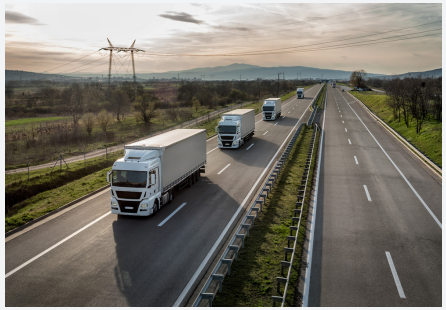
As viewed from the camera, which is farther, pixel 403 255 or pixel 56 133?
pixel 56 133

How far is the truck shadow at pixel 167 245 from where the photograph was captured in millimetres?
10281

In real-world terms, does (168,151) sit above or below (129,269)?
above

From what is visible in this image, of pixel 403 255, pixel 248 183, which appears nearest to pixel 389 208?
pixel 403 255

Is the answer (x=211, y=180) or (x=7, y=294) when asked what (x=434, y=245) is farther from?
(x=7, y=294)

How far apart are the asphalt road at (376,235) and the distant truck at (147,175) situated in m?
7.40

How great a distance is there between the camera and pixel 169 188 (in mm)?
17125

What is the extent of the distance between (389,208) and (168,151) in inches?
449

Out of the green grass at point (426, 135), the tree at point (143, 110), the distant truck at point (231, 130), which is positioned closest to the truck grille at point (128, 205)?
the distant truck at point (231, 130)

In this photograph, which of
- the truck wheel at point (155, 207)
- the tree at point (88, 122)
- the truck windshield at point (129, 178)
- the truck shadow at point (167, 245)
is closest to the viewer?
the truck shadow at point (167, 245)

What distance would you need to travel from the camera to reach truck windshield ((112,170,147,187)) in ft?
50.0

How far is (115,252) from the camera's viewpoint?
12.7 m

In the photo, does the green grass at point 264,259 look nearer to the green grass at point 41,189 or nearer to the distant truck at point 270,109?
the green grass at point 41,189

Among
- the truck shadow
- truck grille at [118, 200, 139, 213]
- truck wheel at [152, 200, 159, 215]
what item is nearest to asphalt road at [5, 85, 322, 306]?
the truck shadow

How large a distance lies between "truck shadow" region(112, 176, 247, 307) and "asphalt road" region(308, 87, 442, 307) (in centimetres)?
409
